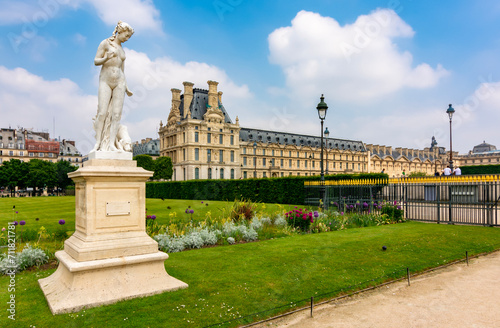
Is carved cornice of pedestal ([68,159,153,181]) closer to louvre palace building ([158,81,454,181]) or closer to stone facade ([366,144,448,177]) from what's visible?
louvre palace building ([158,81,454,181])

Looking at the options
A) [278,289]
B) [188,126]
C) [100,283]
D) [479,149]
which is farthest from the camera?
[479,149]

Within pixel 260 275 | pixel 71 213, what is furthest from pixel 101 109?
pixel 71 213

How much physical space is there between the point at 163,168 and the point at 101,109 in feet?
190

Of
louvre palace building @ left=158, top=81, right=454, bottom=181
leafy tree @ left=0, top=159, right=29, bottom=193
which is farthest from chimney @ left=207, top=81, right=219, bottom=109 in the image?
leafy tree @ left=0, top=159, right=29, bottom=193

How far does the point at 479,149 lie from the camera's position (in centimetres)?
11931

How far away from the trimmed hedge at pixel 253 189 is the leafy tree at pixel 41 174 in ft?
118

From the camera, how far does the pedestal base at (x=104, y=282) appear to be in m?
4.43

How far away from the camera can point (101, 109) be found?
5.38m

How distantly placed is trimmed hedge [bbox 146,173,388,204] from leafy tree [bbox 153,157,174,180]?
23.8 meters

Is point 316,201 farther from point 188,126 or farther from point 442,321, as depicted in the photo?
point 188,126

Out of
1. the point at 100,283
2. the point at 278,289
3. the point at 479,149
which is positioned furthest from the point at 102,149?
the point at 479,149

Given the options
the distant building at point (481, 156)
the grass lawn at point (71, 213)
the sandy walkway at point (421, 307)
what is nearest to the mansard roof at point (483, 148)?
the distant building at point (481, 156)

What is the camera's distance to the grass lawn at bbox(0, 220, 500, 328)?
4.12m

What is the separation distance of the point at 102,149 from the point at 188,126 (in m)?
58.5
